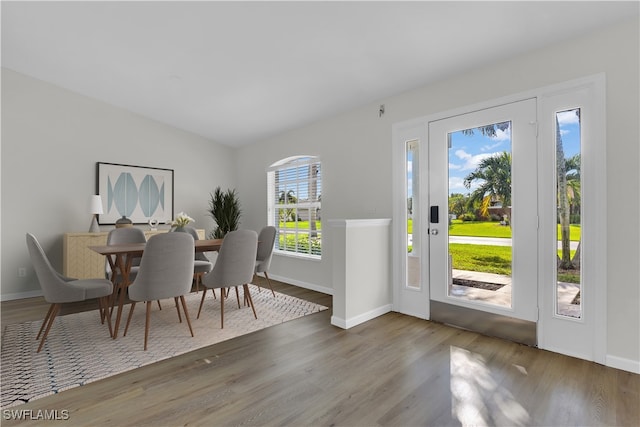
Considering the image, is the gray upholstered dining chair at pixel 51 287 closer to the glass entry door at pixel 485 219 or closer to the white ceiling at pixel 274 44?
the white ceiling at pixel 274 44

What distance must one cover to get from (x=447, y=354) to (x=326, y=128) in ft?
10.5

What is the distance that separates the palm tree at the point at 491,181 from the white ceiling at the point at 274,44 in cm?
91

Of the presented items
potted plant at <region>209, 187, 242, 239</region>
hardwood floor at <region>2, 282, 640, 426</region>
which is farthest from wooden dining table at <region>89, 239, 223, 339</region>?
potted plant at <region>209, 187, 242, 239</region>

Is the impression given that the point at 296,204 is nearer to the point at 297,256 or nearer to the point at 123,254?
the point at 297,256

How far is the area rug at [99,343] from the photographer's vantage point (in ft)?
6.89

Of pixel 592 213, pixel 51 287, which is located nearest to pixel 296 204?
pixel 51 287

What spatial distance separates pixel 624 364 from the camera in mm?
2240

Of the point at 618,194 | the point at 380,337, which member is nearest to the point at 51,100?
the point at 380,337

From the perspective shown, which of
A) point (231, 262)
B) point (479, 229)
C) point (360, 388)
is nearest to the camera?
point (360, 388)

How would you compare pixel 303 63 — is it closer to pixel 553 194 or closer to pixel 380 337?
pixel 553 194

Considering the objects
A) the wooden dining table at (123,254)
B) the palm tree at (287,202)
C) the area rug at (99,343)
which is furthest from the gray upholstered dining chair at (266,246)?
the palm tree at (287,202)

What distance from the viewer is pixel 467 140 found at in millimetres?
3078

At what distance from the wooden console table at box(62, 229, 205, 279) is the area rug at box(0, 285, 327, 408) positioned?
3.40 feet

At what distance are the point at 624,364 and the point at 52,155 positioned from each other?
6554 millimetres
